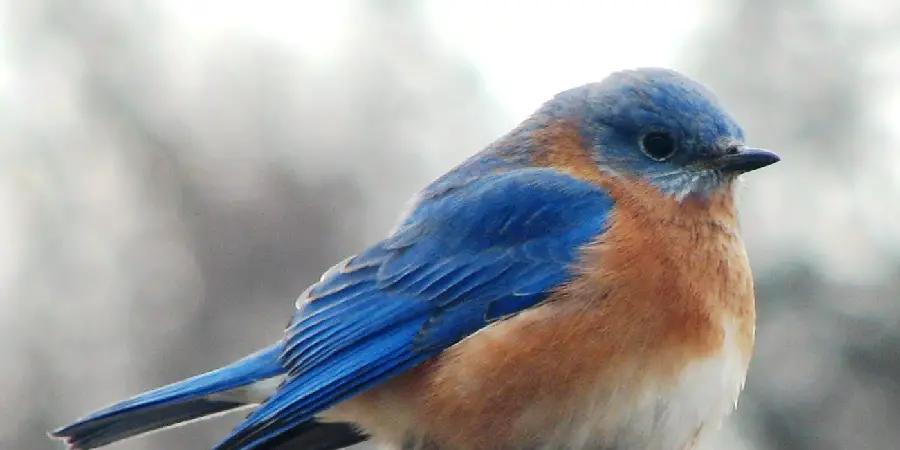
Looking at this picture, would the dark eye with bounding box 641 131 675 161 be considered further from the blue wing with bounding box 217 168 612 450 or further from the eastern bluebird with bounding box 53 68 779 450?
the blue wing with bounding box 217 168 612 450

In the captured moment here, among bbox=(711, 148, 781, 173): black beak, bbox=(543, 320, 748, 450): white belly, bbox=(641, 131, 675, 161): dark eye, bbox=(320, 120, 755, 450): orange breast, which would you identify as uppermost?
bbox=(641, 131, 675, 161): dark eye

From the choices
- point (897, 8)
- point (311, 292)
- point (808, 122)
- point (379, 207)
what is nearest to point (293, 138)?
point (379, 207)

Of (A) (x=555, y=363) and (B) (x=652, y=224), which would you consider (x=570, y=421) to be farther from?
(B) (x=652, y=224)

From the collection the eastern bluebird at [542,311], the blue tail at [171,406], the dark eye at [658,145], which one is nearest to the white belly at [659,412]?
the eastern bluebird at [542,311]

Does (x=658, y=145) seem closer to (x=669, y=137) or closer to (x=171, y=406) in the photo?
(x=669, y=137)

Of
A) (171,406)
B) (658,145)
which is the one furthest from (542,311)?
(171,406)

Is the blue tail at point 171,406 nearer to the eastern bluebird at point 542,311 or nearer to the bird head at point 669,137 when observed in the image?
the eastern bluebird at point 542,311

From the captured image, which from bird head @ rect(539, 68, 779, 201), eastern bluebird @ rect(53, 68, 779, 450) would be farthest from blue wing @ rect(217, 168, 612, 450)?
bird head @ rect(539, 68, 779, 201)

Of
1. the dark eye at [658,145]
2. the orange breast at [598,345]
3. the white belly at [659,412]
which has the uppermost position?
the dark eye at [658,145]
